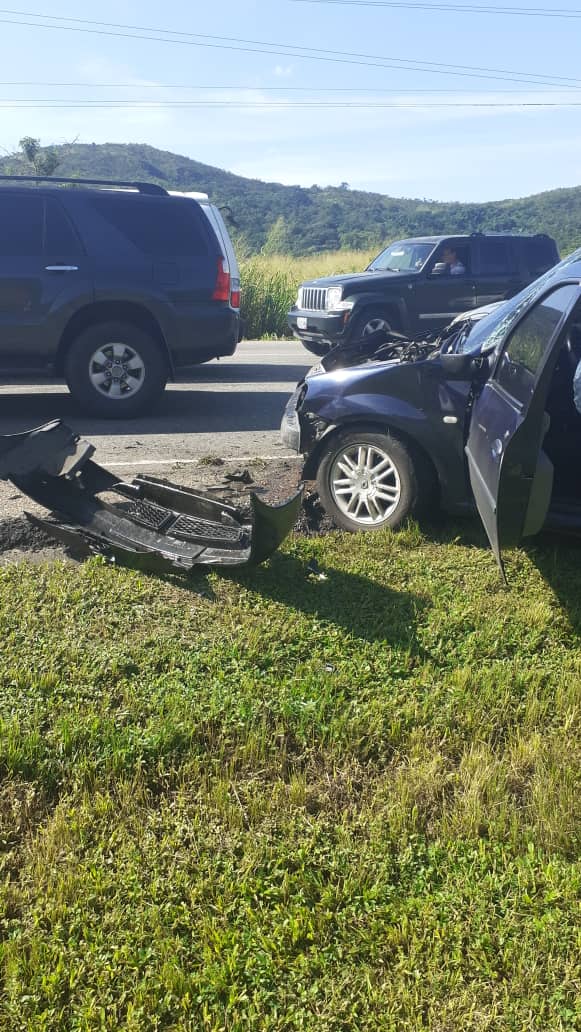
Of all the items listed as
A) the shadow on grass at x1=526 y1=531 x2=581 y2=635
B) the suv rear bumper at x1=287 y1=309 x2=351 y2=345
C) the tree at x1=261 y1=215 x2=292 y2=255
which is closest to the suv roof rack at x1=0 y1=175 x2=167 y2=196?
the suv rear bumper at x1=287 y1=309 x2=351 y2=345

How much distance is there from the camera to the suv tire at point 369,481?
17.1 ft

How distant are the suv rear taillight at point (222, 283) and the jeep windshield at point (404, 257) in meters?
5.20

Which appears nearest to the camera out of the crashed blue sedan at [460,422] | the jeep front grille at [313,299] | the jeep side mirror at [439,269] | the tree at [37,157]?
the crashed blue sedan at [460,422]

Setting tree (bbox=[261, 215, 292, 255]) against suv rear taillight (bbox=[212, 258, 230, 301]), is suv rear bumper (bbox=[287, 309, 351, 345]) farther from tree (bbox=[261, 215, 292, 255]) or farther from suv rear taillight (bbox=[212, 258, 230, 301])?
tree (bbox=[261, 215, 292, 255])

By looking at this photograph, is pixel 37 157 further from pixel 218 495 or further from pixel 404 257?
pixel 218 495

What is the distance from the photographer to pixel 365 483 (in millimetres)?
5363

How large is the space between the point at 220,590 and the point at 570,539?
2002mm

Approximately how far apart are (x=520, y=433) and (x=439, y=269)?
1031cm

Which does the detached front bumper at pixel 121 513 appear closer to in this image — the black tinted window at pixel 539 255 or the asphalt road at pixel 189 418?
the asphalt road at pixel 189 418

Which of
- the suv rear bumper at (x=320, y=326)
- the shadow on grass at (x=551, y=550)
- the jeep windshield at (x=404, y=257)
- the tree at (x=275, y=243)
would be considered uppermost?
the tree at (x=275, y=243)

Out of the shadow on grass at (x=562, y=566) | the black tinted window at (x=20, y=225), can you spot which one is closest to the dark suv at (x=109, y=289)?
the black tinted window at (x=20, y=225)

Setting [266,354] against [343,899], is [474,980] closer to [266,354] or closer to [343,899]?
[343,899]

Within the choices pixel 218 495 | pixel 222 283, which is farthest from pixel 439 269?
pixel 218 495

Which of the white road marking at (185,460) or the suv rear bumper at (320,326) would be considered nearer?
the white road marking at (185,460)
